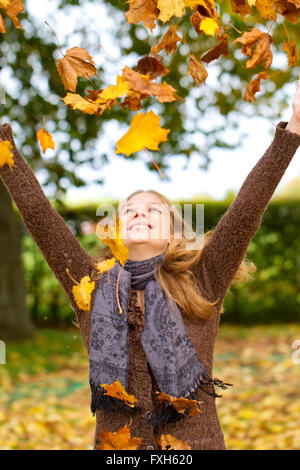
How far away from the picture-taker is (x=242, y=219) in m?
1.63

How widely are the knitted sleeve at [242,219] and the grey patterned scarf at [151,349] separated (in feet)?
0.58

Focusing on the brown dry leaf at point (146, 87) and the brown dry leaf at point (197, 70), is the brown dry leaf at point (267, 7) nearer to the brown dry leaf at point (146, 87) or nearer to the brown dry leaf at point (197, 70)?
the brown dry leaf at point (197, 70)

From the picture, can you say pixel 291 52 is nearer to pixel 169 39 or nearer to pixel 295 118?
pixel 295 118

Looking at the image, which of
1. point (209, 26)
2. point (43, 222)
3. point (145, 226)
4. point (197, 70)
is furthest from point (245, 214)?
point (43, 222)

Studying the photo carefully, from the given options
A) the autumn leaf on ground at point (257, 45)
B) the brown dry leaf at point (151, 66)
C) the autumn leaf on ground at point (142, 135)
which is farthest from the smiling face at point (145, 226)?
the autumn leaf on ground at point (257, 45)

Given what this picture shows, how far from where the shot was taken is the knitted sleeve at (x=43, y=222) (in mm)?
1705

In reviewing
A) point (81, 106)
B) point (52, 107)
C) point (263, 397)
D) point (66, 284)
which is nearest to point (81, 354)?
point (263, 397)

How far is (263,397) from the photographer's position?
14.5 ft

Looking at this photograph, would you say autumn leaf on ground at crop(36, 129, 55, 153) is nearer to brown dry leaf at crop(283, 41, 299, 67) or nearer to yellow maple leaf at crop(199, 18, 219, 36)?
yellow maple leaf at crop(199, 18, 219, 36)

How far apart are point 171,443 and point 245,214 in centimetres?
81

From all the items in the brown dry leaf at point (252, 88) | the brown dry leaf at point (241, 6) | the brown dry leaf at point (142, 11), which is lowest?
the brown dry leaf at point (252, 88)

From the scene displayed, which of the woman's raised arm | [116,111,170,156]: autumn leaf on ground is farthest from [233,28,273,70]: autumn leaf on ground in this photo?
[116,111,170,156]: autumn leaf on ground
